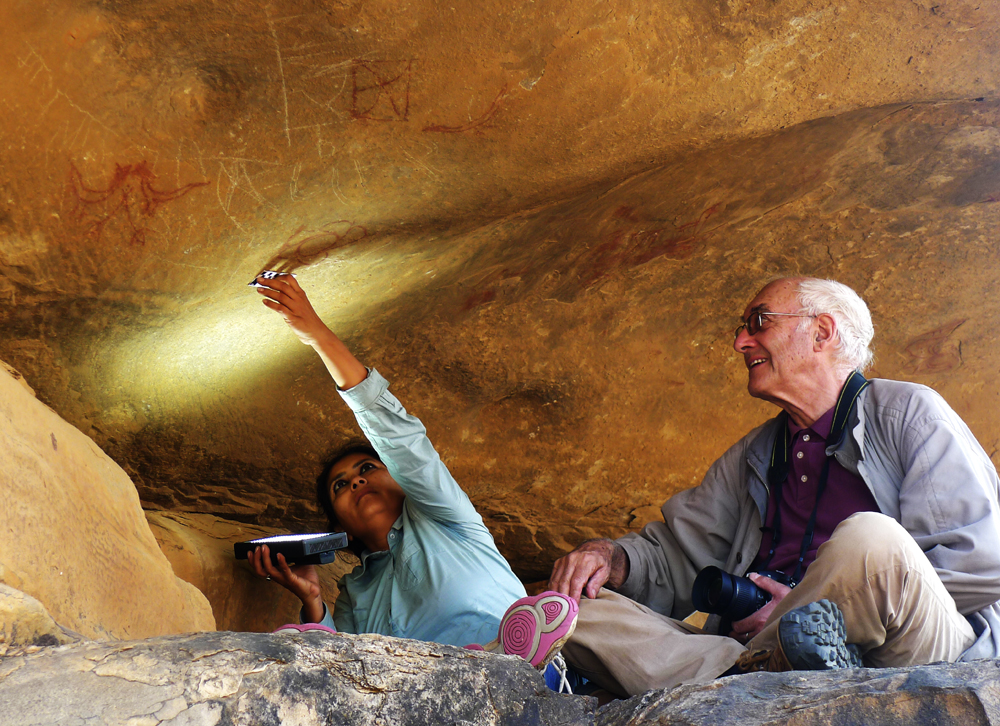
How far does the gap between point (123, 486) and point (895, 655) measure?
1.71 m

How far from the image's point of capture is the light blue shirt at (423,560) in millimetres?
2410

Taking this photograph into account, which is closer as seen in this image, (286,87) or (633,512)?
(286,87)

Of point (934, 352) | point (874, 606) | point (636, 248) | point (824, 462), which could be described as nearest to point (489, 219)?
point (636, 248)

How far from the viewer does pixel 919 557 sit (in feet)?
5.16

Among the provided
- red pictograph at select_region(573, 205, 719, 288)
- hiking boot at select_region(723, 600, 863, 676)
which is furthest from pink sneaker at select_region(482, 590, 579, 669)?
red pictograph at select_region(573, 205, 719, 288)

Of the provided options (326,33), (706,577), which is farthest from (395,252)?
(706,577)

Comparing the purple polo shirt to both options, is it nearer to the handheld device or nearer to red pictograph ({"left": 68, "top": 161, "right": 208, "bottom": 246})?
the handheld device

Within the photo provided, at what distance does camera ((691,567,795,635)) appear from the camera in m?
1.99

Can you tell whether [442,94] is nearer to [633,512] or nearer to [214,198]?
[214,198]

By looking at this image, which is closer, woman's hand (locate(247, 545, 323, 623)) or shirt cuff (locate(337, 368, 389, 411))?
shirt cuff (locate(337, 368, 389, 411))

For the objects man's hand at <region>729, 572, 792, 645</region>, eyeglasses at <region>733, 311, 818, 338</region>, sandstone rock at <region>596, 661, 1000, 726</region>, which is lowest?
man's hand at <region>729, 572, 792, 645</region>

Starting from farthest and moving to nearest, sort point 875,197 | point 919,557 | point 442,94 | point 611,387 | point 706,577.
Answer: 1. point 611,387
2. point 875,197
3. point 442,94
4. point 706,577
5. point 919,557

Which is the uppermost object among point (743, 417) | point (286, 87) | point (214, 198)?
point (286, 87)

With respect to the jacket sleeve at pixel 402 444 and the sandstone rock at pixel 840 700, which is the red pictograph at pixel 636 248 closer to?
the jacket sleeve at pixel 402 444
